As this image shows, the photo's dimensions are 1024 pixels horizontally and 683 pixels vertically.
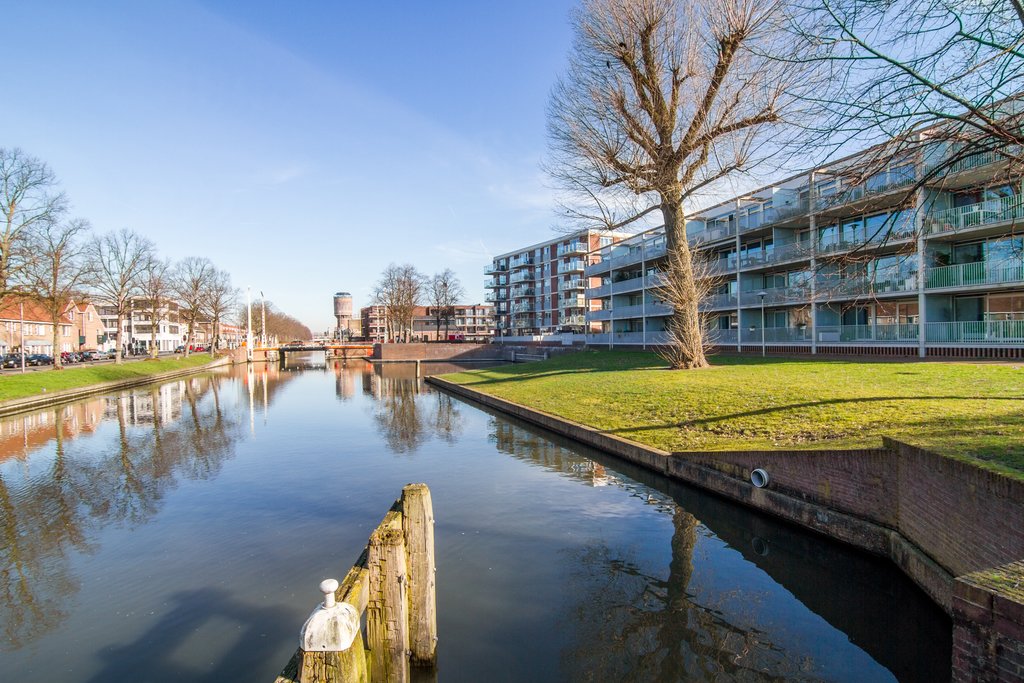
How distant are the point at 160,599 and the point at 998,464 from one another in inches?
359

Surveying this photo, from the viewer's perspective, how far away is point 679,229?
20.1 m

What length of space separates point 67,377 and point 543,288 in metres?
51.7

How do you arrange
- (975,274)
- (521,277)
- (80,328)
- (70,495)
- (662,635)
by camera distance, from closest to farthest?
(662,635) → (70,495) → (975,274) → (80,328) → (521,277)

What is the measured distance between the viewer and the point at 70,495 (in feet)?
35.5

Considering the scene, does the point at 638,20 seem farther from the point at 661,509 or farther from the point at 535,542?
the point at 535,542

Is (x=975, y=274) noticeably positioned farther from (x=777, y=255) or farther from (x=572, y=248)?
(x=572, y=248)

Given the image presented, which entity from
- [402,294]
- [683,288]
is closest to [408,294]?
[402,294]

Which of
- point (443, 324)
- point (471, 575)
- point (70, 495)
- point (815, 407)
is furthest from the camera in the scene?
point (443, 324)

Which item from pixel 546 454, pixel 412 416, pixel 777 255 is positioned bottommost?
pixel 412 416

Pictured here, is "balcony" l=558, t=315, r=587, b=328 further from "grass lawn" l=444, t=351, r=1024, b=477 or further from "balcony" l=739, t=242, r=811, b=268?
"grass lawn" l=444, t=351, r=1024, b=477

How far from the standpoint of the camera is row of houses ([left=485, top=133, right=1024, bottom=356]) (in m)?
6.88

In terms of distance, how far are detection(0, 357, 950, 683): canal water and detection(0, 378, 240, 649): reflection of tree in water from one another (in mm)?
52

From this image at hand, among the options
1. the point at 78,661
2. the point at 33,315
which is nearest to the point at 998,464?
the point at 78,661

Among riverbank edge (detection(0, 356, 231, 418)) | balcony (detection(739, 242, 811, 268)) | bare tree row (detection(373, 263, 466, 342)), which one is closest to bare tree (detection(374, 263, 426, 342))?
bare tree row (detection(373, 263, 466, 342))
